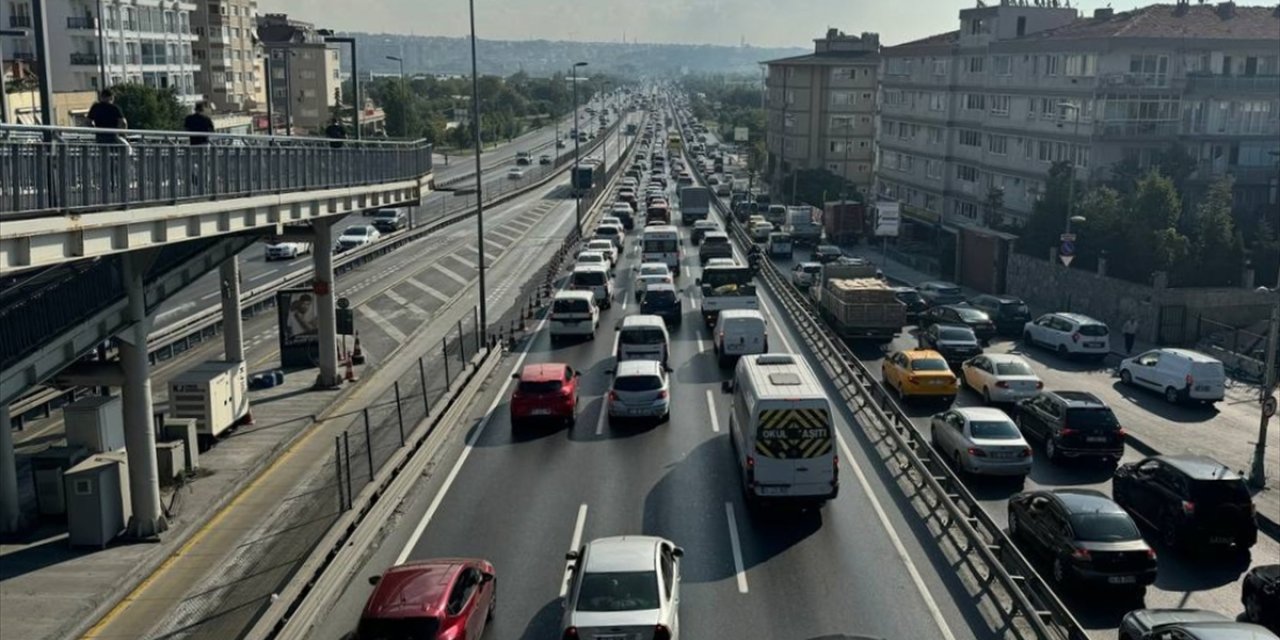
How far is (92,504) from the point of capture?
1945 cm

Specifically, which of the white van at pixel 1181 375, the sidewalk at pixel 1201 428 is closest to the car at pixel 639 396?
the sidewalk at pixel 1201 428

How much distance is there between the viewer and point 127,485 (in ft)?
66.4

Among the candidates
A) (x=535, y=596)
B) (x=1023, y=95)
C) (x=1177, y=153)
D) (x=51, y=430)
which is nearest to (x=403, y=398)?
(x=51, y=430)

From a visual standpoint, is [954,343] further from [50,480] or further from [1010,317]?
[50,480]

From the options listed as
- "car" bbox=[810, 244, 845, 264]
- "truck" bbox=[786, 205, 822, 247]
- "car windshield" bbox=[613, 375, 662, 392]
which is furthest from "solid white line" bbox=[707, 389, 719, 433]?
"truck" bbox=[786, 205, 822, 247]

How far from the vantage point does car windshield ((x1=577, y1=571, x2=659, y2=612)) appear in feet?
44.0

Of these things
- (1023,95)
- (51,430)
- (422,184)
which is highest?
(1023,95)

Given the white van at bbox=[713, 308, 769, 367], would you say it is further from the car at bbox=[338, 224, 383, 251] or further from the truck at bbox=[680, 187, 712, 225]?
the truck at bbox=[680, 187, 712, 225]

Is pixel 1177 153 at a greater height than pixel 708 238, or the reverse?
pixel 1177 153

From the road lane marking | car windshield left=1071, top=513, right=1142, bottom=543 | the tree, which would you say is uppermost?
the tree

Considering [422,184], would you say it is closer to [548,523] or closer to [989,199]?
[548,523]

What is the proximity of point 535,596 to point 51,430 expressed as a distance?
16.7m

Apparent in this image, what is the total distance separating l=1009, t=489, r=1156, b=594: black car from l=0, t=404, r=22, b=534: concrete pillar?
18054mm

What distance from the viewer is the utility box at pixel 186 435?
76.3 feet
